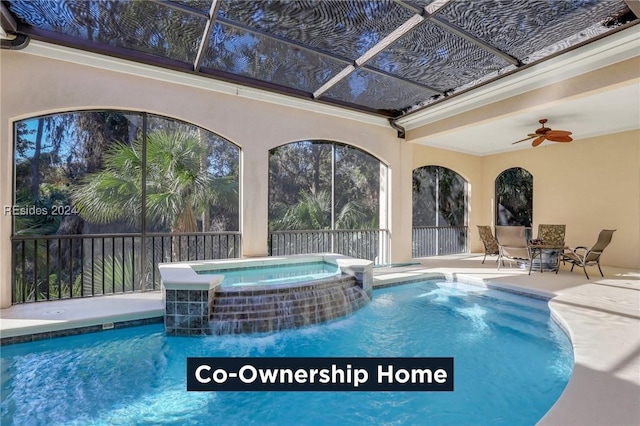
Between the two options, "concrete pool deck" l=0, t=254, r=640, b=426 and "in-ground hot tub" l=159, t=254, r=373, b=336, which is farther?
"in-ground hot tub" l=159, t=254, r=373, b=336

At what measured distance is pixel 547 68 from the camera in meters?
4.20

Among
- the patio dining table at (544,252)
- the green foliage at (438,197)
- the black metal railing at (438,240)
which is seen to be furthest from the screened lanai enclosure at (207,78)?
the patio dining table at (544,252)

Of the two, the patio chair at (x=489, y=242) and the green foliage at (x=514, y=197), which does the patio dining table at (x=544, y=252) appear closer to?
the patio chair at (x=489, y=242)

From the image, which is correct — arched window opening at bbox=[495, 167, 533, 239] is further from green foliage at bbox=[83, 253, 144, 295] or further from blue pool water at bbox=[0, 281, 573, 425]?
green foliage at bbox=[83, 253, 144, 295]

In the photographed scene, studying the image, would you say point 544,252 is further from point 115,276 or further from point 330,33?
point 115,276

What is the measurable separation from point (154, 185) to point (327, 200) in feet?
13.8

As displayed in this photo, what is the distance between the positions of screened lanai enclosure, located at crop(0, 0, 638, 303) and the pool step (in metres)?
1.74

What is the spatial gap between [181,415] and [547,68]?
559 cm

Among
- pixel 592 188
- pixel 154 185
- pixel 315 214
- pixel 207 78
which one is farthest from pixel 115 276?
pixel 592 188

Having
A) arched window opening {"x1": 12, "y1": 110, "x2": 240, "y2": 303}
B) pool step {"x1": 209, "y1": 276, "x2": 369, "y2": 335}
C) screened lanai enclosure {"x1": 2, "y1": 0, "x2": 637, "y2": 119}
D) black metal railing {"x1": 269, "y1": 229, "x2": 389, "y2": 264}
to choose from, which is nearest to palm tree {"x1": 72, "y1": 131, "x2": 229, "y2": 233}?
arched window opening {"x1": 12, "y1": 110, "x2": 240, "y2": 303}

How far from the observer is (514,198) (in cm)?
870

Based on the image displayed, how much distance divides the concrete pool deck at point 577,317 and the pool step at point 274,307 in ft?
2.71

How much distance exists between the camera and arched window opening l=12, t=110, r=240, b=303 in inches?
178

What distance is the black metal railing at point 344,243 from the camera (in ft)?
21.9
